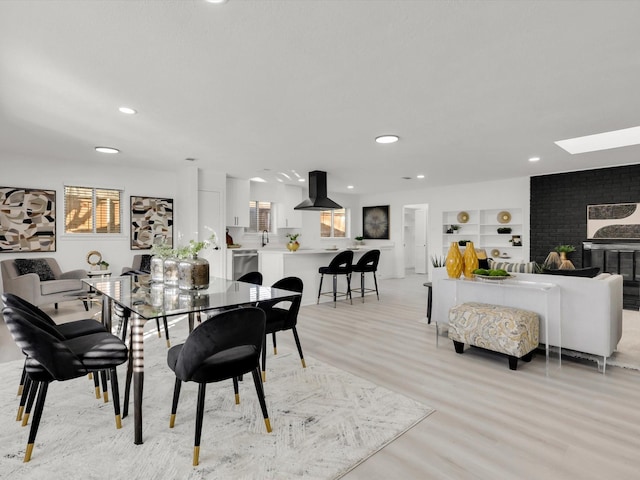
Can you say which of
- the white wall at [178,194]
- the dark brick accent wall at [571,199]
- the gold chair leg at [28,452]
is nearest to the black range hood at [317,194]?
the white wall at [178,194]

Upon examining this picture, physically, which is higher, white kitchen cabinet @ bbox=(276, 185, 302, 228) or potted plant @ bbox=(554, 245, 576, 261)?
white kitchen cabinet @ bbox=(276, 185, 302, 228)

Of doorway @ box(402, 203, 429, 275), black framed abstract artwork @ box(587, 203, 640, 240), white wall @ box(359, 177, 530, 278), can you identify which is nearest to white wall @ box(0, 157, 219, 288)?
white wall @ box(359, 177, 530, 278)

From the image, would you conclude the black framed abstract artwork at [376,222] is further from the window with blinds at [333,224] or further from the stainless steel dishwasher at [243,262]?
the stainless steel dishwasher at [243,262]

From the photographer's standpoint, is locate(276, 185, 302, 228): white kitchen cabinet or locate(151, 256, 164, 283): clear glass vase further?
locate(276, 185, 302, 228): white kitchen cabinet

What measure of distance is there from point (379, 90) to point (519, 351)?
251 cm

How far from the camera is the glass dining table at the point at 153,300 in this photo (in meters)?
1.96

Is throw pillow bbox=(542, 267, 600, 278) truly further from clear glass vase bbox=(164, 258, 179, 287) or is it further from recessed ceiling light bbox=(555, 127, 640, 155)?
Result: clear glass vase bbox=(164, 258, 179, 287)

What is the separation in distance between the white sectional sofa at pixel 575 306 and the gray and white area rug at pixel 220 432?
1.71 m

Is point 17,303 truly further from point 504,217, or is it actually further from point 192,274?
point 504,217

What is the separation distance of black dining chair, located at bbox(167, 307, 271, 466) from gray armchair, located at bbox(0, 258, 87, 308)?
413 cm

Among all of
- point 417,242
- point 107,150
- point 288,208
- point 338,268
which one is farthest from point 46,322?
point 417,242

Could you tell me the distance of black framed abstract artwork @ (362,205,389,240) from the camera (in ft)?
32.8

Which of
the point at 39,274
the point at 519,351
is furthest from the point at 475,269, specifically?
the point at 39,274

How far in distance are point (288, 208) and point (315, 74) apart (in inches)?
236
